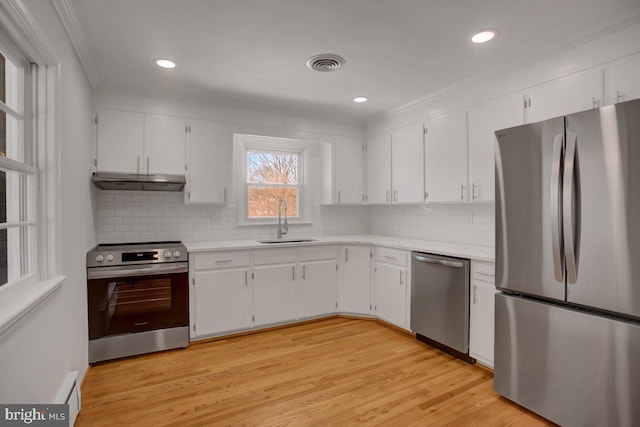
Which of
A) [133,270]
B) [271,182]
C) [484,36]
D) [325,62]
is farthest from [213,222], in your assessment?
[484,36]

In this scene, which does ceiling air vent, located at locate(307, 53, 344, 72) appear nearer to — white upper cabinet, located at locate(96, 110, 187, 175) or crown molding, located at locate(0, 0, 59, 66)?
white upper cabinet, located at locate(96, 110, 187, 175)

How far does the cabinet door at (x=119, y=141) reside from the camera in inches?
122

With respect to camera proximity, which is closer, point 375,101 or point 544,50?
point 544,50

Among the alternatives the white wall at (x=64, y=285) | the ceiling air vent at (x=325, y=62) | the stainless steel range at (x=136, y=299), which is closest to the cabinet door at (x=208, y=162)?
the stainless steel range at (x=136, y=299)

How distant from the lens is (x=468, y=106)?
3.09m

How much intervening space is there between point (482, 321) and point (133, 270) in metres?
2.91

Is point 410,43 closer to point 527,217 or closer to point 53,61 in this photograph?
point 527,217

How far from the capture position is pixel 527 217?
6.85 feet

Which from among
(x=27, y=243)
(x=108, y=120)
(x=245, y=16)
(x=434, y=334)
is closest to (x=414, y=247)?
(x=434, y=334)

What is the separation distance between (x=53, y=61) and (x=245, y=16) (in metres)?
1.08

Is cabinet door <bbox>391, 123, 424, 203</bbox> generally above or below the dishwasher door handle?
above

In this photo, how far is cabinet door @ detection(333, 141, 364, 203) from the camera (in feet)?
14.0

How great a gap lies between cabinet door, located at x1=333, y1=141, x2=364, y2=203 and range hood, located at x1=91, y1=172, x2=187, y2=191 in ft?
6.14

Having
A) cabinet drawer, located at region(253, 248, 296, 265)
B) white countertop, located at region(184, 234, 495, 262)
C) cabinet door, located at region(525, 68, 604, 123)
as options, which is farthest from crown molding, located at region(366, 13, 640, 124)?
cabinet drawer, located at region(253, 248, 296, 265)
